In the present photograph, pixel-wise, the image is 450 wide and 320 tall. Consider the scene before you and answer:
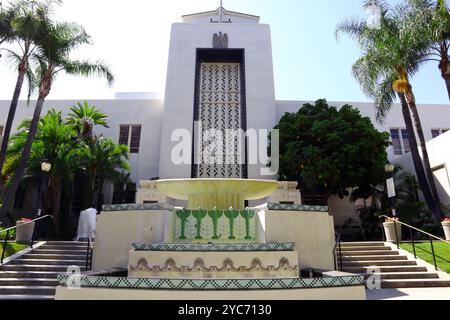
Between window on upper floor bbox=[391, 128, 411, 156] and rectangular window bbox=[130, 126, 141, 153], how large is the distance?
18.3 metres

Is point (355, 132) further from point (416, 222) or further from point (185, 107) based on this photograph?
point (185, 107)

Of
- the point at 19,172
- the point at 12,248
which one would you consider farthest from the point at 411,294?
the point at 19,172

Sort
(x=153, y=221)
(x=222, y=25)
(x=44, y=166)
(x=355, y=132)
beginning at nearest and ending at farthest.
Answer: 1. (x=153, y=221)
2. (x=44, y=166)
3. (x=355, y=132)
4. (x=222, y=25)

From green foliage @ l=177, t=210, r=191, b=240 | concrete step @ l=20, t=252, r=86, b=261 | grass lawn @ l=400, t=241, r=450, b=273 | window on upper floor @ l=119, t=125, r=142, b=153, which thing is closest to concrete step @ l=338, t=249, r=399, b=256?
grass lawn @ l=400, t=241, r=450, b=273

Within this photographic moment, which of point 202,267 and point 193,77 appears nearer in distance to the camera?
point 202,267

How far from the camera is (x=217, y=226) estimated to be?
7.38 m

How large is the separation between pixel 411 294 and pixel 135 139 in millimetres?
18977

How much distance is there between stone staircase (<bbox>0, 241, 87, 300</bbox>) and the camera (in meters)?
7.27

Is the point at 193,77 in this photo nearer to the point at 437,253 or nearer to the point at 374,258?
the point at 374,258

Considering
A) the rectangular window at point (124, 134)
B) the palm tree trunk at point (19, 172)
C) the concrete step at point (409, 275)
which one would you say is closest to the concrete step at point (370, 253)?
the concrete step at point (409, 275)

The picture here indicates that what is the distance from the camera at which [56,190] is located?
58.2ft

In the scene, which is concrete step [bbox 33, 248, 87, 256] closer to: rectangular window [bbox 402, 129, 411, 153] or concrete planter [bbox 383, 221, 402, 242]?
concrete planter [bbox 383, 221, 402, 242]

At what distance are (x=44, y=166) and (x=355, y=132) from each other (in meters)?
15.3

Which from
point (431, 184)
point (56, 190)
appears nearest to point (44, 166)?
point (56, 190)
